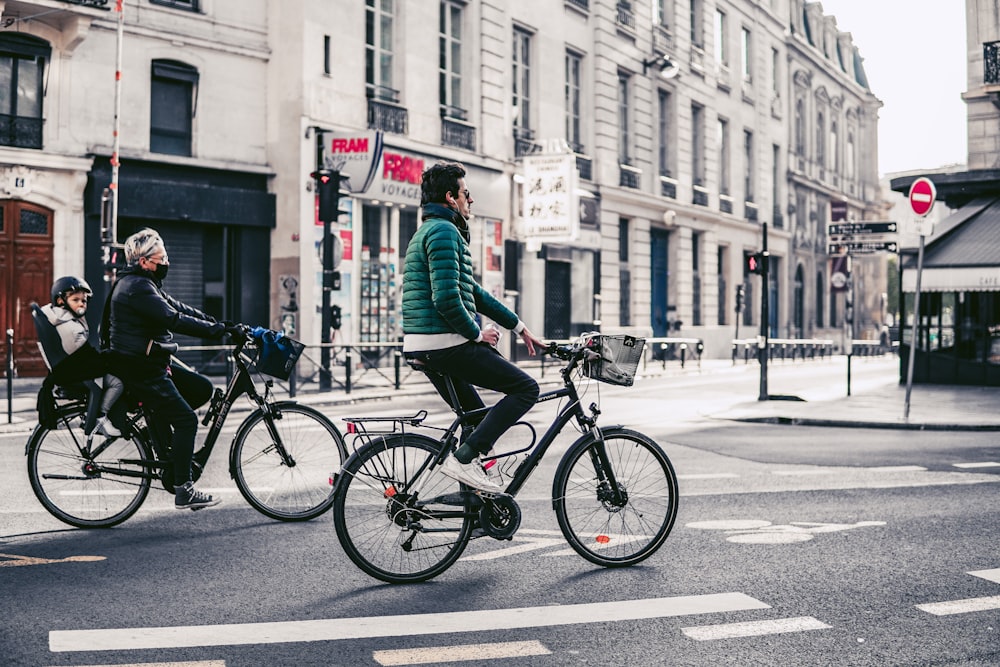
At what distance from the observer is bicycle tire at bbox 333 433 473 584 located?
187 inches

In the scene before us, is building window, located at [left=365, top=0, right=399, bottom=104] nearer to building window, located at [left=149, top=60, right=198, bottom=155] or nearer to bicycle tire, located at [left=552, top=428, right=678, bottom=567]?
building window, located at [left=149, top=60, right=198, bottom=155]

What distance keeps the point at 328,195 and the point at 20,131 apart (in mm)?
5641

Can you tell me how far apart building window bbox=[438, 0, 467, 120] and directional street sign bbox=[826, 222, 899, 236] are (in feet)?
32.6

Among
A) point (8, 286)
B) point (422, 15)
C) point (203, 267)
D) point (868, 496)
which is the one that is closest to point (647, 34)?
point (422, 15)

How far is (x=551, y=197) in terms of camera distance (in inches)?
1072

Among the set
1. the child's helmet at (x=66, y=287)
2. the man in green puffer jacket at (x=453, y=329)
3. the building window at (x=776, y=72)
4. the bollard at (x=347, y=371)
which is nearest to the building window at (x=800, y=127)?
the building window at (x=776, y=72)

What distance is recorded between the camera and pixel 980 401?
55.7 ft

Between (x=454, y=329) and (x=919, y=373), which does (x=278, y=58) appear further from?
(x=454, y=329)

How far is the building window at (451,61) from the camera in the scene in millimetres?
25438

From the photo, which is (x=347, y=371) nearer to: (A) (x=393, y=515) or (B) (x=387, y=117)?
(B) (x=387, y=117)

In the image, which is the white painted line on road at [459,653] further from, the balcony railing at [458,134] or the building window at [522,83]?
the building window at [522,83]

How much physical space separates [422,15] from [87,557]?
20.9 meters

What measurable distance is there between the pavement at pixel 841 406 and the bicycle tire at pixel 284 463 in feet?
21.2

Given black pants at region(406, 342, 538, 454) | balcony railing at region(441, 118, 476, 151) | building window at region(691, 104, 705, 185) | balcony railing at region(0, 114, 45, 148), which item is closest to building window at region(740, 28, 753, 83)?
building window at region(691, 104, 705, 185)
